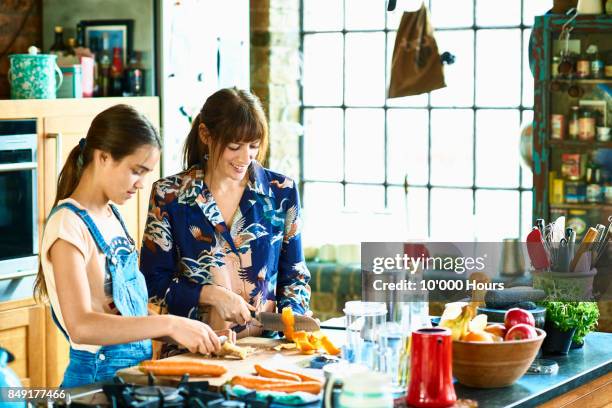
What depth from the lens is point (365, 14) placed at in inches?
250

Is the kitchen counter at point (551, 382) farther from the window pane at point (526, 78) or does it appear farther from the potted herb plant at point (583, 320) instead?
the window pane at point (526, 78)

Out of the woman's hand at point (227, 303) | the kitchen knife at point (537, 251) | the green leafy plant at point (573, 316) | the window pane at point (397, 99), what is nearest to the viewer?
the green leafy plant at point (573, 316)

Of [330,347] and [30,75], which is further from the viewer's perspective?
[30,75]

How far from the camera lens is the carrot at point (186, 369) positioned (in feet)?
9.15

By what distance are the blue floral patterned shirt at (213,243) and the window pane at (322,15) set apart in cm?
309

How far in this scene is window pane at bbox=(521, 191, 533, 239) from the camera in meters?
5.84

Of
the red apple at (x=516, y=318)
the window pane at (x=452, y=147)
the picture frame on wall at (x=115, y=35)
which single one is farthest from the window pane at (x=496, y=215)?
the red apple at (x=516, y=318)

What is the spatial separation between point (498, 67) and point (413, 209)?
0.96m

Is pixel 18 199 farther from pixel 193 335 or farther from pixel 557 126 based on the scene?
pixel 557 126

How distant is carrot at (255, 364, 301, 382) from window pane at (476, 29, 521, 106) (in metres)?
3.48

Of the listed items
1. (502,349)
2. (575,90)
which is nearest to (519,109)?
(575,90)

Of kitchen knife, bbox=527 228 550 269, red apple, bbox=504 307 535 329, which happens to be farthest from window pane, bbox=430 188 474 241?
red apple, bbox=504 307 535 329

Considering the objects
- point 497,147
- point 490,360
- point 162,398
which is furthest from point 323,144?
point 162,398

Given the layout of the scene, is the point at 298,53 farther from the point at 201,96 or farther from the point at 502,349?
the point at 502,349
